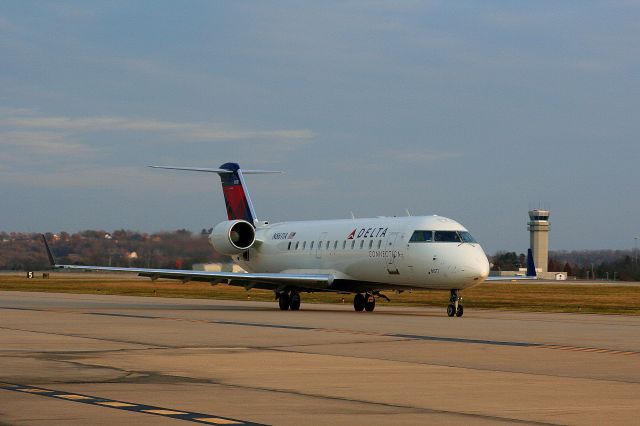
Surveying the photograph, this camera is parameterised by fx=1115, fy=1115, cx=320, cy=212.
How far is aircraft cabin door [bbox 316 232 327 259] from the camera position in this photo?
139ft

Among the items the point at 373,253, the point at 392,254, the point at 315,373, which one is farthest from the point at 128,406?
the point at 373,253

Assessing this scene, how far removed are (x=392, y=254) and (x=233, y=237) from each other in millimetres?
9706

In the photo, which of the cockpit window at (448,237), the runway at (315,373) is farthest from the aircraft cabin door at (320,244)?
the runway at (315,373)

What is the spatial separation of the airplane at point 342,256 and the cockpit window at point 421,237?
0.03 meters

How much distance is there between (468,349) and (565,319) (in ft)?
45.3

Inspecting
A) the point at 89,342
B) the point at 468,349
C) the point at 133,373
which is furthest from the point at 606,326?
the point at 133,373

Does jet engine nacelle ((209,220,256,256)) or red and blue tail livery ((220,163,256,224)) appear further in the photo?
red and blue tail livery ((220,163,256,224))

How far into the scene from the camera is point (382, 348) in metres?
21.7

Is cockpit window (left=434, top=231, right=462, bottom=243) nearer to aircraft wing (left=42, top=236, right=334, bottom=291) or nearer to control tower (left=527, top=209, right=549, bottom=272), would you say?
aircraft wing (left=42, top=236, right=334, bottom=291)

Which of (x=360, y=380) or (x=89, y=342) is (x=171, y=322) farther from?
(x=360, y=380)

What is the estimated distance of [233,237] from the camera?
45500 mm

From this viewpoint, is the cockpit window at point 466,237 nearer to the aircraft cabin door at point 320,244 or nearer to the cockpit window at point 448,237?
the cockpit window at point 448,237

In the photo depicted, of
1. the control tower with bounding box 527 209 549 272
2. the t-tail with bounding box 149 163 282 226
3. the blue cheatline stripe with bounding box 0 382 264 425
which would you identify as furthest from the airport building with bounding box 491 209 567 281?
the blue cheatline stripe with bounding box 0 382 264 425

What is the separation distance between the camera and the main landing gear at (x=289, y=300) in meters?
41.5
